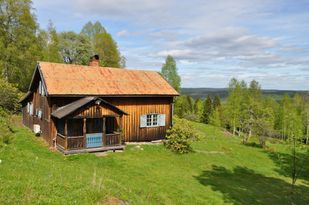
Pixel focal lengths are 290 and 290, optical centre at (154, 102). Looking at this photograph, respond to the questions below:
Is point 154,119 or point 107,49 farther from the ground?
point 107,49

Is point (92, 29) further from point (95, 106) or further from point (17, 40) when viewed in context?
point (95, 106)

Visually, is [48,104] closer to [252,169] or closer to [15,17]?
[252,169]

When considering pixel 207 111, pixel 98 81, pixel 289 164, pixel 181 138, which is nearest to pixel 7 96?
pixel 98 81

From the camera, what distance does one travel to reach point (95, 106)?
68.0 feet

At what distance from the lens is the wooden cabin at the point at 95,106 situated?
20400mm

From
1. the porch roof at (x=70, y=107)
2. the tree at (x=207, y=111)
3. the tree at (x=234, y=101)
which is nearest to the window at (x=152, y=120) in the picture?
the porch roof at (x=70, y=107)

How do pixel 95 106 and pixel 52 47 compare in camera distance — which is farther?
pixel 52 47

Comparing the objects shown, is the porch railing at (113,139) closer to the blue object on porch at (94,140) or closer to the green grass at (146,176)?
the blue object on porch at (94,140)

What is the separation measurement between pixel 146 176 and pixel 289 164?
1583 centimetres

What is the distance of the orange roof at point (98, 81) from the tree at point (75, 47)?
90.1 ft

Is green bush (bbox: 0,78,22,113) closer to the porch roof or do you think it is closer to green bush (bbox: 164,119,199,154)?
the porch roof

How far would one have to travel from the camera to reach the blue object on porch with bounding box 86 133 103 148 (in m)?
20.4

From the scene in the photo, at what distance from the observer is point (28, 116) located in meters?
28.3

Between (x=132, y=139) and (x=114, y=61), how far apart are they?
35.2m
